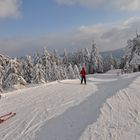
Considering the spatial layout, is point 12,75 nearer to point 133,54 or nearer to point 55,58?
point 133,54

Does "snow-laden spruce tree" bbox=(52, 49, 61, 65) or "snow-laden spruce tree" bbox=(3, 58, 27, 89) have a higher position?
"snow-laden spruce tree" bbox=(52, 49, 61, 65)

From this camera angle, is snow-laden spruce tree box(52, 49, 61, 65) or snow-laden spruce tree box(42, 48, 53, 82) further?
snow-laden spruce tree box(52, 49, 61, 65)

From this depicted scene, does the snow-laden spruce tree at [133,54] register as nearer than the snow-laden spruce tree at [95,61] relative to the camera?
Yes

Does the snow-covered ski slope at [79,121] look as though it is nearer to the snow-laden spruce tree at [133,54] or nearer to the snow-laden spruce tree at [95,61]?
the snow-laden spruce tree at [133,54]

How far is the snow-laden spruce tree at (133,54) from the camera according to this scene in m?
36.5

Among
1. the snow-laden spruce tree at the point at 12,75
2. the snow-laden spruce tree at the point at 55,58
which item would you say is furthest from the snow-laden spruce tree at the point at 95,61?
the snow-laden spruce tree at the point at 12,75

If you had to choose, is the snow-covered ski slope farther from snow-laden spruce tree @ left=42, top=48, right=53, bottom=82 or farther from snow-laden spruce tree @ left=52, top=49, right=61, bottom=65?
snow-laden spruce tree @ left=52, top=49, right=61, bottom=65

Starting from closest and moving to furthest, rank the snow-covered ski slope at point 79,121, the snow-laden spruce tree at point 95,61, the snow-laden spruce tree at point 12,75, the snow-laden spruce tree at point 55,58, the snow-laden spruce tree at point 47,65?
the snow-covered ski slope at point 79,121
the snow-laden spruce tree at point 12,75
the snow-laden spruce tree at point 47,65
the snow-laden spruce tree at point 55,58
the snow-laden spruce tree at point 95,61

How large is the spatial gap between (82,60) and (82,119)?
68.7 metres

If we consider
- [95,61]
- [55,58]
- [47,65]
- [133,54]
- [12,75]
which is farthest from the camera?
[95,61]

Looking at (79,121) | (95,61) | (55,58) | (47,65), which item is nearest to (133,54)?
(47,65)

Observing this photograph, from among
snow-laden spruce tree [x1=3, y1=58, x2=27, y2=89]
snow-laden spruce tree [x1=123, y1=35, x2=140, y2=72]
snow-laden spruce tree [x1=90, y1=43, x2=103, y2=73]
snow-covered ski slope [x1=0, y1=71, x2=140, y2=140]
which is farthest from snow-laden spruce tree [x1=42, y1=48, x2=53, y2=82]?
snow-covered ski slope [x1=0, y1=71, x2=140, y2=140]

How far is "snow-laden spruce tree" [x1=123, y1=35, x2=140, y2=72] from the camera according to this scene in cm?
3655

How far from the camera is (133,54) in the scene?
124 ft
